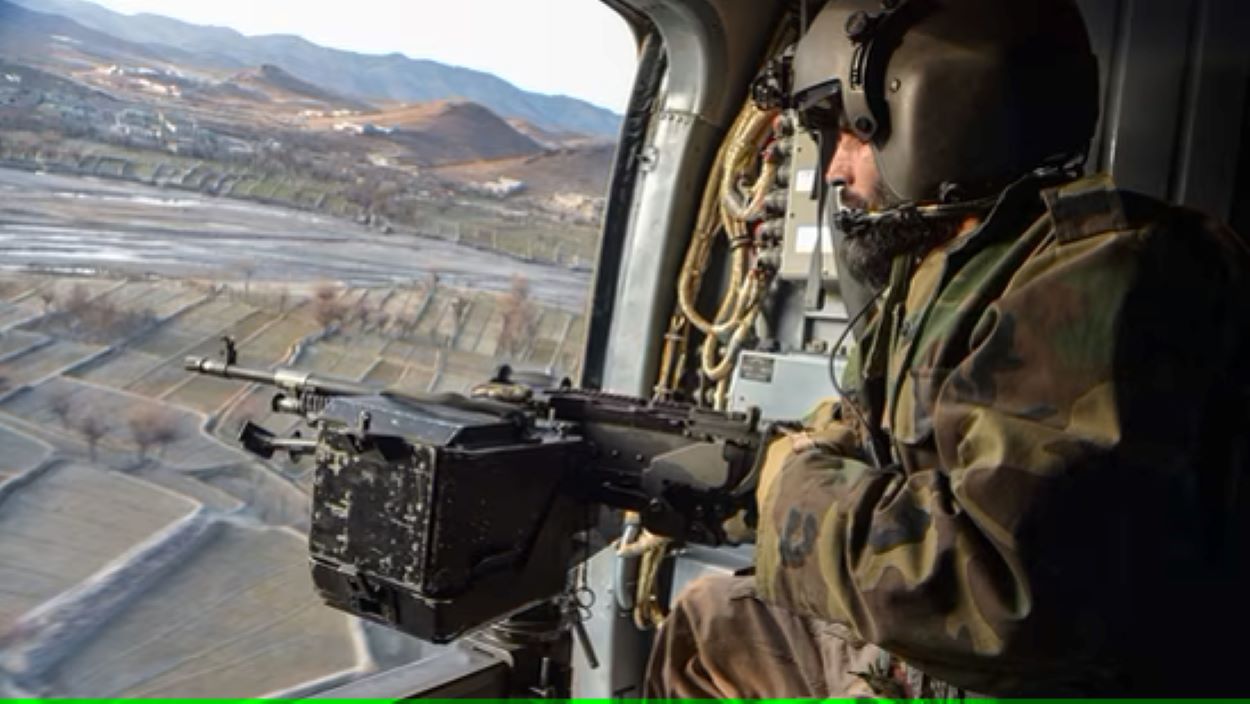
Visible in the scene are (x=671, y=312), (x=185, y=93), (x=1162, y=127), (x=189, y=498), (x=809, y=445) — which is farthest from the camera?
(x=671, y=312)

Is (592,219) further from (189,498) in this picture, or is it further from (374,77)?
(189,498)

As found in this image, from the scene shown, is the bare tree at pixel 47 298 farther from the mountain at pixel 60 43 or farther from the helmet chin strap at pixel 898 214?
the helmet chin strap at pixel 898 214

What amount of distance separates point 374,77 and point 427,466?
150 centimetres

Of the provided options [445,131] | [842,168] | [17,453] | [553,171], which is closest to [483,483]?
[842,168]

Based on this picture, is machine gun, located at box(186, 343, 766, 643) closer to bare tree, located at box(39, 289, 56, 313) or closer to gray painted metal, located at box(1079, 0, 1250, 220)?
bare tree, located at box(39, 289, 56, 313)

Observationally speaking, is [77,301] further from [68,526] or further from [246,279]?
[68,526]

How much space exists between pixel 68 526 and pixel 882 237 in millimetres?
1736

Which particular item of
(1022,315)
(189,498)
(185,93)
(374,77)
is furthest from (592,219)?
(1022,315)

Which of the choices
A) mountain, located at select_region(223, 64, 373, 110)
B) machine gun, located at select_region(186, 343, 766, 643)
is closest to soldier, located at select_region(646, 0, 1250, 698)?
machine gun, located at select_region(186, 343, 766, 643)

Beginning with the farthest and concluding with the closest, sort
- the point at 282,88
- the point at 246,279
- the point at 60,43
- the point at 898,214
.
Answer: the point at 282,88, the point at 246,279, the point at 60,43, the point at 898,214

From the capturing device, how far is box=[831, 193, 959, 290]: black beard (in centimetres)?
151

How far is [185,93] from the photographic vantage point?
244 centimetres

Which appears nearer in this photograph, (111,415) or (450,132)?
(111,415)

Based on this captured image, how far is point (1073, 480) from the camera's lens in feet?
3.38
